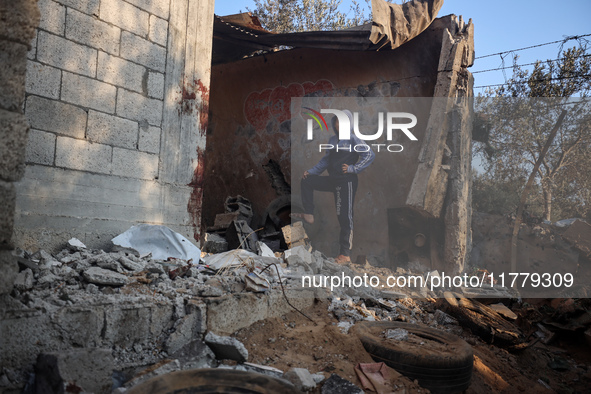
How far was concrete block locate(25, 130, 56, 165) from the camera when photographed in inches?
150

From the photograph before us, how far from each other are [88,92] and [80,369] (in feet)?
9.25

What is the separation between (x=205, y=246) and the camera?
602cm

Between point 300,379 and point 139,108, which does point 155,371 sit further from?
point 139,108

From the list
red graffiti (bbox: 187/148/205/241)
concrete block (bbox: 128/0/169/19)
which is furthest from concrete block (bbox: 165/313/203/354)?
concrete block (bbox: 128/0/169/19)

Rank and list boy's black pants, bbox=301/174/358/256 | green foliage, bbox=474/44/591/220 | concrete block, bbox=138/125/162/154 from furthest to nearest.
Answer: green foliage, bbox=474/44/591/220
boy's black pants, bbox=301/174/358/256
concrete block, bbox=138/125/162/154

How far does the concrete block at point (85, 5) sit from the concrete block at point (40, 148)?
121 centimetres

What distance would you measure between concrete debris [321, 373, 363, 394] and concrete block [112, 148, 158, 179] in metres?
2.89

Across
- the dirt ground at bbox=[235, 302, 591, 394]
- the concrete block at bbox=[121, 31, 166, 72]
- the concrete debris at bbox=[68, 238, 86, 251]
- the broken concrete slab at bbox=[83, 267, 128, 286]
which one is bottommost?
the dirt ground at bbox=[235, 302, 591, 394]

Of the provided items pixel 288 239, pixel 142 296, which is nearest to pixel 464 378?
pixel 142 296

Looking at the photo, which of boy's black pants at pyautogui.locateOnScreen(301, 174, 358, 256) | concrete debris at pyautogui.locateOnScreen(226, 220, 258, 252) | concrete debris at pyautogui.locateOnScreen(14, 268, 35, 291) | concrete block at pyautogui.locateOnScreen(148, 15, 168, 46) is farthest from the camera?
boy's black pants at pyautogui.locateOnScreen(301, 174, 358, 256)

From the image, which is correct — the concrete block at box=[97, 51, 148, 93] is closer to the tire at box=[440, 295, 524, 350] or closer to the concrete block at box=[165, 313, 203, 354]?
the concrete block at box=[165, 313, 203, 354]

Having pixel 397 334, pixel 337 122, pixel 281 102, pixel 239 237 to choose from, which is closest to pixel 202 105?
pixel 239 237

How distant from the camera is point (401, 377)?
3.26m

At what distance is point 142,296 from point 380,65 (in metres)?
6.82
